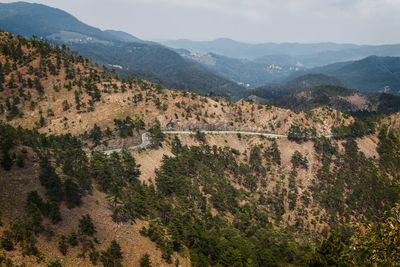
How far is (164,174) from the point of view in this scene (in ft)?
246

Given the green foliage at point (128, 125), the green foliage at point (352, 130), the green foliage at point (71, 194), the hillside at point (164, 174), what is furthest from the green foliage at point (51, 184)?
the green foliage at point (352, 130)

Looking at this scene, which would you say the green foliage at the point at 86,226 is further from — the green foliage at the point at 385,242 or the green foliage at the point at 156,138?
the green foliage at the point at 156,138

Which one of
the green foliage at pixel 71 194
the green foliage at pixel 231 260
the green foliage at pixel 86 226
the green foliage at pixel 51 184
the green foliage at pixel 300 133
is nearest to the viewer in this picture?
the green foliage at pixel 86 226

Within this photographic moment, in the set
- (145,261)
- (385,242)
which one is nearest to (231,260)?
(145,261)

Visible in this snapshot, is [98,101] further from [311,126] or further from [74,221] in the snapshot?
[311,126]

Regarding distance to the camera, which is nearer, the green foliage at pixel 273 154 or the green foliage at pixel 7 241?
the green foliage at pixel 7 241

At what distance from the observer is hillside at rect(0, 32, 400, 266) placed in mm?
37219

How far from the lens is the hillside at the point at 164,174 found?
3722 cm

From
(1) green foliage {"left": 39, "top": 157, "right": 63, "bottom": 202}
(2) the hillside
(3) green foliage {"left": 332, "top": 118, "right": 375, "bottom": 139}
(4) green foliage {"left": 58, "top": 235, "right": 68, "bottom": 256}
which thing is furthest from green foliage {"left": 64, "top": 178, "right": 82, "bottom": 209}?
(3) green foliage {"left": 332, "top": 118, "right": 375, "bottom": 139}

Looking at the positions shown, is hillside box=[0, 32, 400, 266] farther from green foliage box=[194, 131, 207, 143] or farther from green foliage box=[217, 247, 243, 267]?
green foliage box=[194, 131, 207, 143]

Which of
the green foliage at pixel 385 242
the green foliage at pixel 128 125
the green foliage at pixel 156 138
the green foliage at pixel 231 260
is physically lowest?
the green foliage at pixel 231 260

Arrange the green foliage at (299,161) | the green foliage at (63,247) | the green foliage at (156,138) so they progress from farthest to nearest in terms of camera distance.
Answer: the green foliage at (299,161) < the green foliage at (156,138) < the green foliage at (63,247)

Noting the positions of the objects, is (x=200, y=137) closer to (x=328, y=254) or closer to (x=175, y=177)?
(x=175, y=177)

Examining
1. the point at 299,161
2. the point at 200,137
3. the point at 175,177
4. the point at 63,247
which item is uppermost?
the point at 63,247
